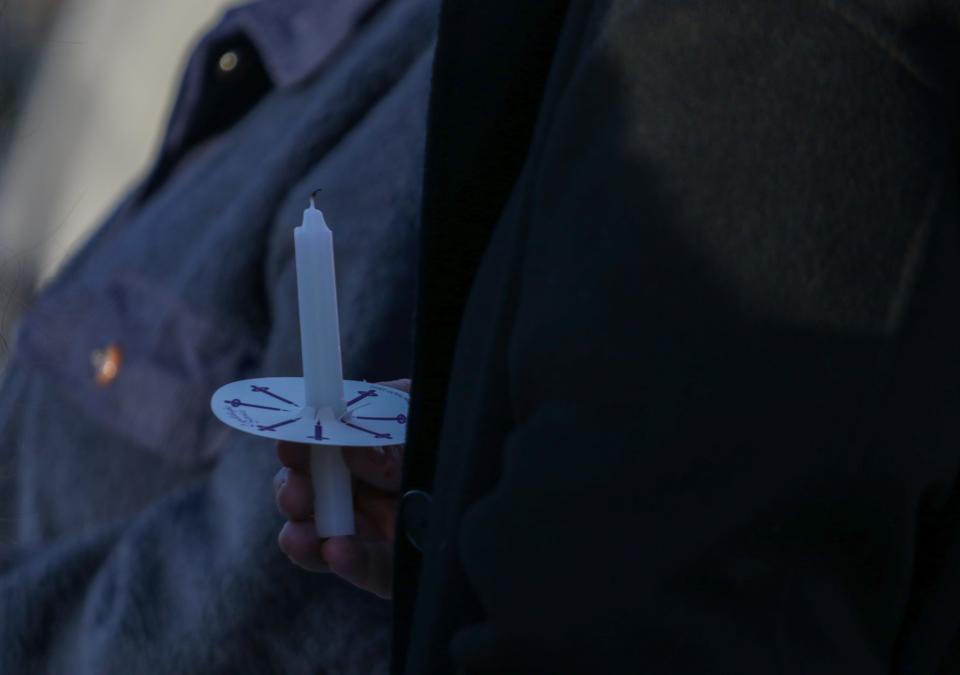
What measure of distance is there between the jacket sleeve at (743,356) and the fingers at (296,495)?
22 centimetres

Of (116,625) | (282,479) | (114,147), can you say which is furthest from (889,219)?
(114,147)

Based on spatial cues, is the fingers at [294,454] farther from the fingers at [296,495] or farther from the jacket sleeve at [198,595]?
the jacket sleeve at [198,595]

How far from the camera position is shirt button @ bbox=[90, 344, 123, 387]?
1091 mm

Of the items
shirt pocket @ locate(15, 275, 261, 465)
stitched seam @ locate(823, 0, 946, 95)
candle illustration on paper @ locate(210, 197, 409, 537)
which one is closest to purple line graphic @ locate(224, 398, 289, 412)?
candle illustration on paper @ locate(210, 197, 409, 537)

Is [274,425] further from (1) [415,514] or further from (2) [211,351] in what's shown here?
(2) [211,351]

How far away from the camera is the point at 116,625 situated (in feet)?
3.15

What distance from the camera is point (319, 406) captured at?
577mm

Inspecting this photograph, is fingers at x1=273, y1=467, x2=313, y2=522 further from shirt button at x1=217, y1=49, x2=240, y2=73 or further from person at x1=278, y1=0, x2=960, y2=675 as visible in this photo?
shirt button at x1=217, y1=49, x2=240, y2=73

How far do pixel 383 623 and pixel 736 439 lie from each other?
53 cm

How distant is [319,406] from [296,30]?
69 centimetres

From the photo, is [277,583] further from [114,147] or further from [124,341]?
[114,147]

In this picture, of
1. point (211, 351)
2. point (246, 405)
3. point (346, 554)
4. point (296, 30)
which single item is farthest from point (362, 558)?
point (296, 30)

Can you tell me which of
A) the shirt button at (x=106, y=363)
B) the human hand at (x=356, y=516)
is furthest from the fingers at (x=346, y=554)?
the shirt button at (x=106, y=363)

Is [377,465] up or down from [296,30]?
down
